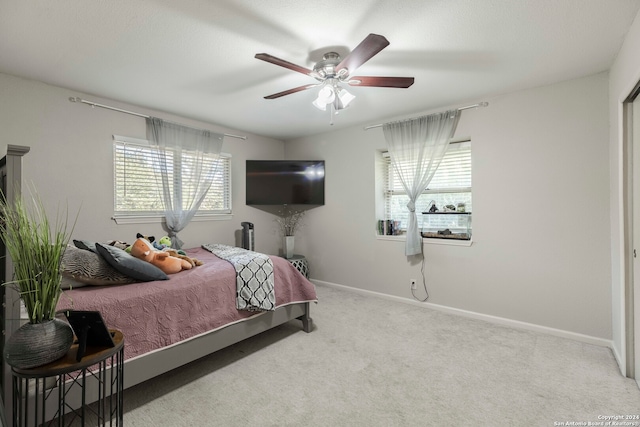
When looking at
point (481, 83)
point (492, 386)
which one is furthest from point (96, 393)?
point (481, 83)

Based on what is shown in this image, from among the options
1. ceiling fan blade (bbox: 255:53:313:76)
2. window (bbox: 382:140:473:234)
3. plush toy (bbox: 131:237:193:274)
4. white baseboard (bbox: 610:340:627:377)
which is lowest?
white baseboard (bbox: 610:340:627:377)

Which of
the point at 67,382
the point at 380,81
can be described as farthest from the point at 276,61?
the point at 67,382

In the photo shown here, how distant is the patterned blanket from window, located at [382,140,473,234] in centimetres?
212

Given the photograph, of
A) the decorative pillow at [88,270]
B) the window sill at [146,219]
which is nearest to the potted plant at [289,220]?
the window sill at [146,219]

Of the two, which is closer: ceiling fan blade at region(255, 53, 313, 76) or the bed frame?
the bed frame

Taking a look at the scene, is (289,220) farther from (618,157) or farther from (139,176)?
(618,157)

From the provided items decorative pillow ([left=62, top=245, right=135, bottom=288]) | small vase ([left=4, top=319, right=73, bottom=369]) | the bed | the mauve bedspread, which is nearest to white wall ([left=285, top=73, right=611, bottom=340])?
the bed

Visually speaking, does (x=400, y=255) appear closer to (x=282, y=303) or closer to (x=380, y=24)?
(x=282, y=303)

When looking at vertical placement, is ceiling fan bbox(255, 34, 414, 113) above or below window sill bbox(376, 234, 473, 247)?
above

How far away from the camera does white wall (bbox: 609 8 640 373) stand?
1.91 metres

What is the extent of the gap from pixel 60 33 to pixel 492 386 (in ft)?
12.4

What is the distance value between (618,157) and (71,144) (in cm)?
478

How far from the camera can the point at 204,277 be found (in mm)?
2256

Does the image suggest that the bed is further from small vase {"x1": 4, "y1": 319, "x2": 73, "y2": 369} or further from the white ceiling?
the white ceiling
